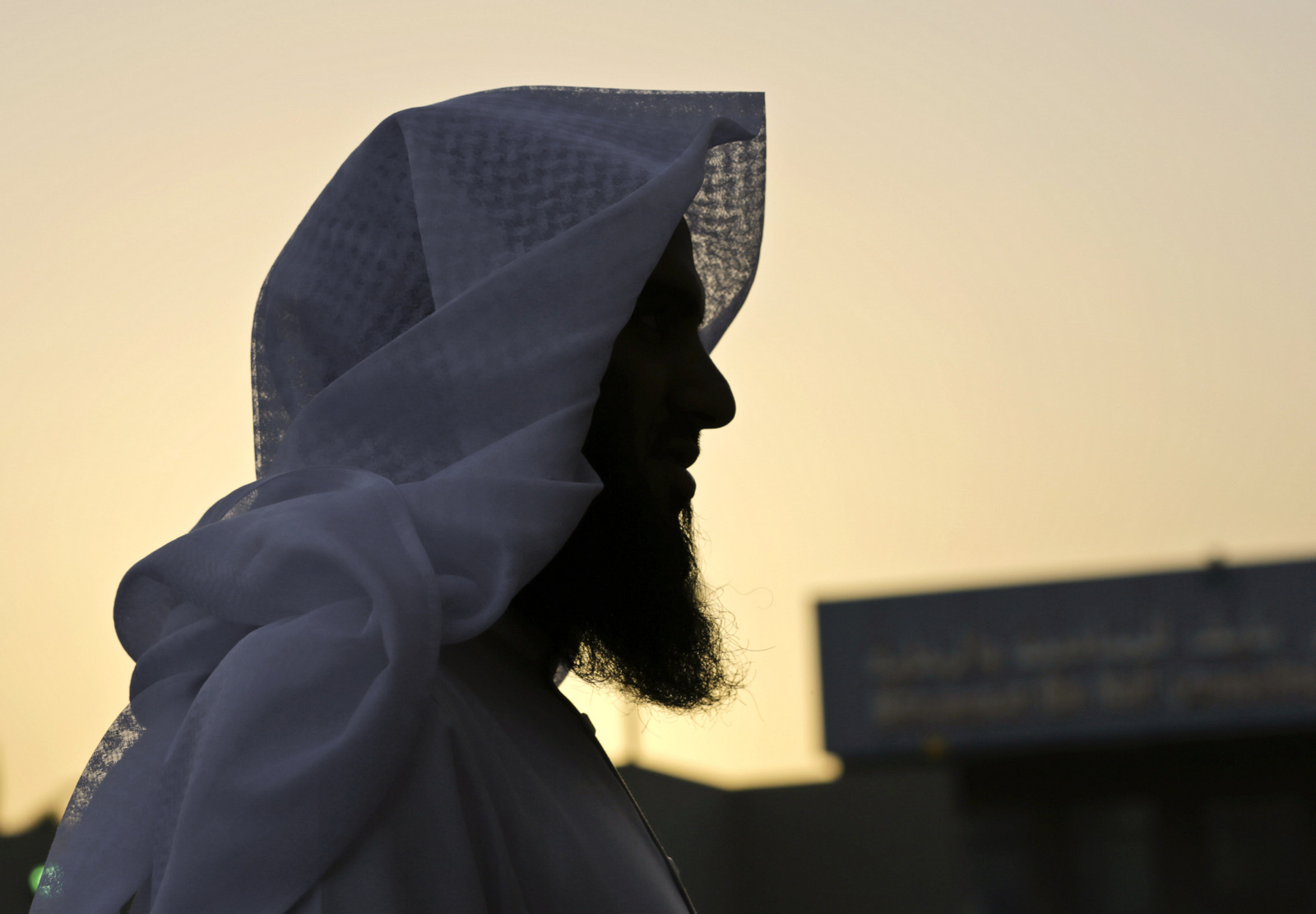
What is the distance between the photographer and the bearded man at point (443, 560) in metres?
1.19

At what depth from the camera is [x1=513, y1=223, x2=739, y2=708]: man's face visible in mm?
1822

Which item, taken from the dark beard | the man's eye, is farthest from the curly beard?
the man's eye

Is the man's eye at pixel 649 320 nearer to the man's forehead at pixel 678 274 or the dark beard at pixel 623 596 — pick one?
the man's forehead at pixel 678 274

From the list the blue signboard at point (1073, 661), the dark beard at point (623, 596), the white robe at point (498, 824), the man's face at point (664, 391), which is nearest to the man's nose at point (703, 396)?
the man's face at point (664, 391)

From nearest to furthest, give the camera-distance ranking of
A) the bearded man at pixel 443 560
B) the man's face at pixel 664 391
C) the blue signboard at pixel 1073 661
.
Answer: the bearded man at pixel 443 560
the man's face at pixel 664 391
the blue signboard at pixel 1073 661

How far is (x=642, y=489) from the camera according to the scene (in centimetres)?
184

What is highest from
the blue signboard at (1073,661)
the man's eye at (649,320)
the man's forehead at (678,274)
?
the man's forehead at (678,274)

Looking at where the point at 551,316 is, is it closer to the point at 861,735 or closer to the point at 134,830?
the point at 134,830

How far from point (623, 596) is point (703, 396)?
29 cm

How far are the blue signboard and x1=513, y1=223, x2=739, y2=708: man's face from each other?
84.6 feet

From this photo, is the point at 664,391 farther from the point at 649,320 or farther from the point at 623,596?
the point at 623,596

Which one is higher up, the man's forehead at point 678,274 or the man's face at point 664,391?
the man's forehead at point 678,274

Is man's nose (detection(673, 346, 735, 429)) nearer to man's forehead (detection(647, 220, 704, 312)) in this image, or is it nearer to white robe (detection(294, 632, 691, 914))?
man's forehead (detection(647, 220, 704, 312))

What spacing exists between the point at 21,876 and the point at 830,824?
6.92m
